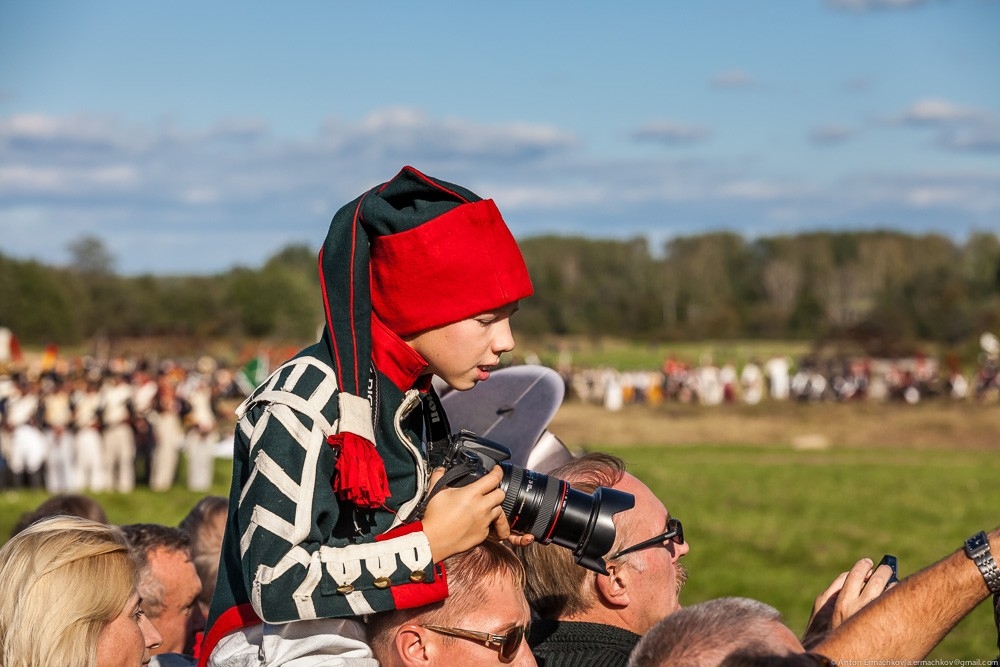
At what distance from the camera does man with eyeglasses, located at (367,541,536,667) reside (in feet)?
9.06

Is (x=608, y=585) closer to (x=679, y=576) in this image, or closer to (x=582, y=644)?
(x=582, y=644)

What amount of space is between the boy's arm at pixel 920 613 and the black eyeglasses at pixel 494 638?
2.35ft

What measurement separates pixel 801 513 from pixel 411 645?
17.4 m

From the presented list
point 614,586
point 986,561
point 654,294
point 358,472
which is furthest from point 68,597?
point 654,294

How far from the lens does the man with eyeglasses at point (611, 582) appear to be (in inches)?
128

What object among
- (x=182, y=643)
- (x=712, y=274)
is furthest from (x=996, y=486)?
(x=712, y=274)

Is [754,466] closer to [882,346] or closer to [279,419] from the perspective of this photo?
[279,419]

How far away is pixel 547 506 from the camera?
2812mm

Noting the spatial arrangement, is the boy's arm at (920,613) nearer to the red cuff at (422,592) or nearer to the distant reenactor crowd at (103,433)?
the red cuff at (422,592)

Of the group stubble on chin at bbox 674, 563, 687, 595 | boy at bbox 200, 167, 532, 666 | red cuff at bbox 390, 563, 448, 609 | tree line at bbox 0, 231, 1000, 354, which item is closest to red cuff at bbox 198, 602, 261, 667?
boy at bbox 200, 167, 532, 666

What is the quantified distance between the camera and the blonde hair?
2.81 feet

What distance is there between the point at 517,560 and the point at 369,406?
1.79 feet

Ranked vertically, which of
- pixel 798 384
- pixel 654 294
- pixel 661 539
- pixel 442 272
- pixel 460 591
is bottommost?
pixel 654 294

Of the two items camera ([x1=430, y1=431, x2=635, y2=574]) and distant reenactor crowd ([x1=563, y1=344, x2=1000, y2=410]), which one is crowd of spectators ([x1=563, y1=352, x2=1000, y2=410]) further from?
camera ([x1=430, y1=431, x2=635, y2=574])
